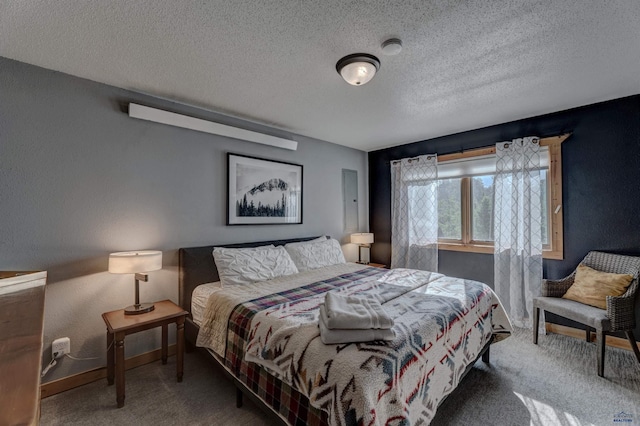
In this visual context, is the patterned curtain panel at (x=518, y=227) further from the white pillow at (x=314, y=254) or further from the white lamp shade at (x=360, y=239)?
the white pillow at (x=314, y=254)

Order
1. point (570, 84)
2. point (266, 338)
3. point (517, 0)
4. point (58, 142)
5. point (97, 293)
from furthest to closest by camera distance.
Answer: point (570, 84) < point (97, 293) < point (58, 142) < point (266, 338) < point (517, 0)

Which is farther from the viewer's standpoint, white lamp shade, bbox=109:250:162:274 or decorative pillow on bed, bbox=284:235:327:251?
decorative pillow on bed, bbox=284:235:327:251

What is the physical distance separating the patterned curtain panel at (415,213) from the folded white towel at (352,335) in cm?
287

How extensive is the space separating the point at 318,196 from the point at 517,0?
9.77 feet

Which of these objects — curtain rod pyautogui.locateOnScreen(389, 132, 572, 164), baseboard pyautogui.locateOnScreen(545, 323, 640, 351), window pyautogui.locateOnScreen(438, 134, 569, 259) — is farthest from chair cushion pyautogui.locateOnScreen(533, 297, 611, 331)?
curtain rod pyautogui.locateOnScreen(389, 132, 572, 164)

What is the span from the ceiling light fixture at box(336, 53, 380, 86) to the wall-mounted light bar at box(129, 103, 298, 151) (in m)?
1.49

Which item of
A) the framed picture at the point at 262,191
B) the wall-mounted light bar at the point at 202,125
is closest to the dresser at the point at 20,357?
the wall-mounted light bar at the point at 202,125

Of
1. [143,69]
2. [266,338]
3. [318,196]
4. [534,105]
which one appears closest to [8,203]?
[143,69]

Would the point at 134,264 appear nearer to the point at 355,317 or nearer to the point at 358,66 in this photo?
the point at 355,317

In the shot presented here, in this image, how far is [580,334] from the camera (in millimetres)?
2945

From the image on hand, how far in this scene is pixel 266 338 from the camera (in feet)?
5.53

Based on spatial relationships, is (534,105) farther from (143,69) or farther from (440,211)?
(143,69)

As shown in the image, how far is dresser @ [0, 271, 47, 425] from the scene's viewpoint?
1.74 feet

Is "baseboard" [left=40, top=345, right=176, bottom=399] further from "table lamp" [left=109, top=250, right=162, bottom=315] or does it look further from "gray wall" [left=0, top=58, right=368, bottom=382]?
"table lamp" [left=109, top=250, right=162, bottom=315]
